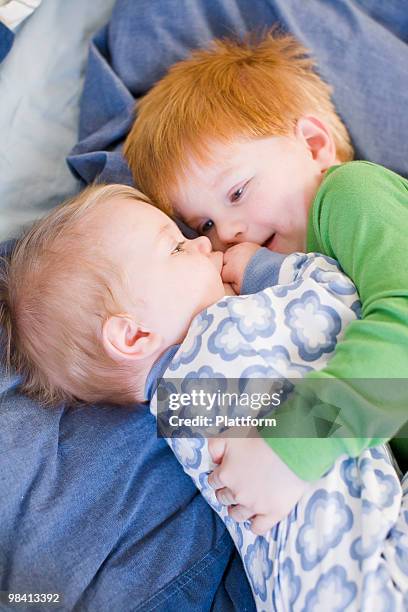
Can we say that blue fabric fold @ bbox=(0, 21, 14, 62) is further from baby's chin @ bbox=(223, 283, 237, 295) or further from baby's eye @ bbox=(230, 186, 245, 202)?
baby's chin @ bbox=(223, 283, 237, 295)

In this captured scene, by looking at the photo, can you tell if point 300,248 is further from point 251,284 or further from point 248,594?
point 248,594

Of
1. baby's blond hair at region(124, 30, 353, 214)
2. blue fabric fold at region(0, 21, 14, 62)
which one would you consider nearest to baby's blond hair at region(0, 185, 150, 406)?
baby's blond hair at region(124, 30, 353, 214)

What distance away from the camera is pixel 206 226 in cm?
124

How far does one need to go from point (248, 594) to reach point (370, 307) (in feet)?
1.55

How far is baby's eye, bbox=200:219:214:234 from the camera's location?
123cm

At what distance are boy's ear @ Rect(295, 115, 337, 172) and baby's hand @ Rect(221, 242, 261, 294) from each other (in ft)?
0.68

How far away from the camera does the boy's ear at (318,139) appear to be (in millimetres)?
1201

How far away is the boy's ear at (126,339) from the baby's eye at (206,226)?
313mm

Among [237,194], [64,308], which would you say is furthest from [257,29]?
[64,308]

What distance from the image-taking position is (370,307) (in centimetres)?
88

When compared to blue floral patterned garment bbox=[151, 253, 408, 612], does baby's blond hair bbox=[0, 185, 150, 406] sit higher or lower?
higher

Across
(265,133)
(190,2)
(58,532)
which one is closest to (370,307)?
(265,133)

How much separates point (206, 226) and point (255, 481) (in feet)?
1.82

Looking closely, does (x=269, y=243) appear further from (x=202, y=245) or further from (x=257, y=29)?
(x=257, y=29)
